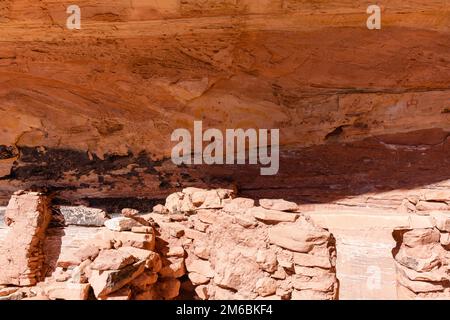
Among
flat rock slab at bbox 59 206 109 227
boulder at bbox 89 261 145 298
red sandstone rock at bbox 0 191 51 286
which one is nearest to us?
boulder at bbox 89 261 145 298

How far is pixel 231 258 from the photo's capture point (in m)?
3.21

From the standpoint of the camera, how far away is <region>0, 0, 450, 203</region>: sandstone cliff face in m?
3.80

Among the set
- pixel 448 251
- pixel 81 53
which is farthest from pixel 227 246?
pixel 81 53

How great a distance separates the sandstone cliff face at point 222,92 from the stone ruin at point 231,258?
102cm

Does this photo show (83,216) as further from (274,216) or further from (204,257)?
(274,216)

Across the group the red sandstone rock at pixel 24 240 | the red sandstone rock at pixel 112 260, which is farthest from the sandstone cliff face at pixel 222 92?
the red sandstone rock at pixel 112 260

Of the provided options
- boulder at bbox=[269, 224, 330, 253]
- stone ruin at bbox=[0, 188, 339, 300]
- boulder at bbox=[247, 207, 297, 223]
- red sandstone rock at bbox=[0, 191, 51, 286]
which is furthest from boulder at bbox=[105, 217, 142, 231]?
red sandstone rock at bbox=[0, 191, 51, 286]

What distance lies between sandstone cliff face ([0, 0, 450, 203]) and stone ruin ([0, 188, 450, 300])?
1.02 metres

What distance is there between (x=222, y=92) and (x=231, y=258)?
200 centimetres

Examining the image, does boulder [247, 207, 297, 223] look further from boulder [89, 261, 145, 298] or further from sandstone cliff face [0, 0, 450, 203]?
sandstone cliff face [0, 0, 450, 203]

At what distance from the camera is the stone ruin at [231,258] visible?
2.91 metres

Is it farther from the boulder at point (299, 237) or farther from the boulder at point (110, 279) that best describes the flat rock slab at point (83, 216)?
the boulder at point (299, 237)

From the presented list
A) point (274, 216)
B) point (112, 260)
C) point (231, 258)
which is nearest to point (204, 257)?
point (231, 258)

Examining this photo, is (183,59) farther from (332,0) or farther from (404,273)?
(404,273)
